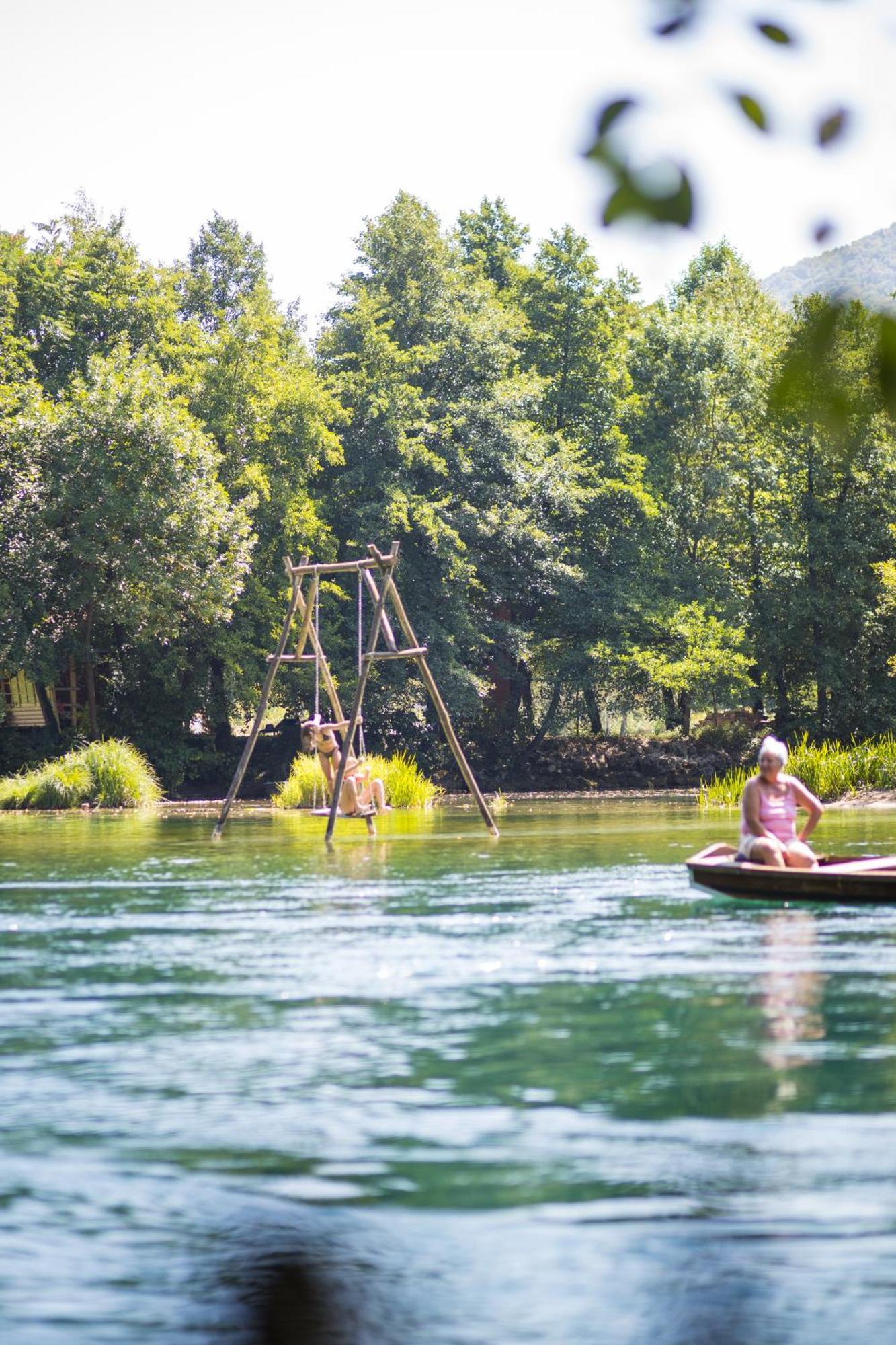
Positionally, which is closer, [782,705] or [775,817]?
[775,817]

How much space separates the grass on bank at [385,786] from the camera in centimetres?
3538

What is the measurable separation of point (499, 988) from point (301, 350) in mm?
42813

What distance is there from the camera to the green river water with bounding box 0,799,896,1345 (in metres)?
5.75

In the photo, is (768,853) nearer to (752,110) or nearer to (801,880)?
(801,880)

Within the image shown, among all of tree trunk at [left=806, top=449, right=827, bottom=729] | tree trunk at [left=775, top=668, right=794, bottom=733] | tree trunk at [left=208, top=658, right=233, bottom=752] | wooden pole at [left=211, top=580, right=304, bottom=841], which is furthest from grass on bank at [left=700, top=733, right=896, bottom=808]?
tree trunk at [left=208, top=658, right=233, bottom=752]

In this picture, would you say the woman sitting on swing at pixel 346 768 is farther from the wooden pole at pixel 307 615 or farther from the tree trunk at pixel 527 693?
the tree trunk at pixel 527 693

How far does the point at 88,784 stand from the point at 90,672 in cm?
694

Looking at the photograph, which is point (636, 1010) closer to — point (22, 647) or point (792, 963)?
point (792, 963)

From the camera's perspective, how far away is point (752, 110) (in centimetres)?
302

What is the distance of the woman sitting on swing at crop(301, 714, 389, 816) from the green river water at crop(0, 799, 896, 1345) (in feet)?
29.0

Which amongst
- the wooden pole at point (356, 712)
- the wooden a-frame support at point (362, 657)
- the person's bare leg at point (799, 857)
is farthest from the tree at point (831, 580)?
the person's bare leg at point (799, 857)

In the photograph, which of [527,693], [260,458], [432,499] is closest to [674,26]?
[260,458]

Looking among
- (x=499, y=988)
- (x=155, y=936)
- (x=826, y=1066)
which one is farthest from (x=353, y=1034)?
(x=155, y=936)

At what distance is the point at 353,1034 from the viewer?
9977mm
